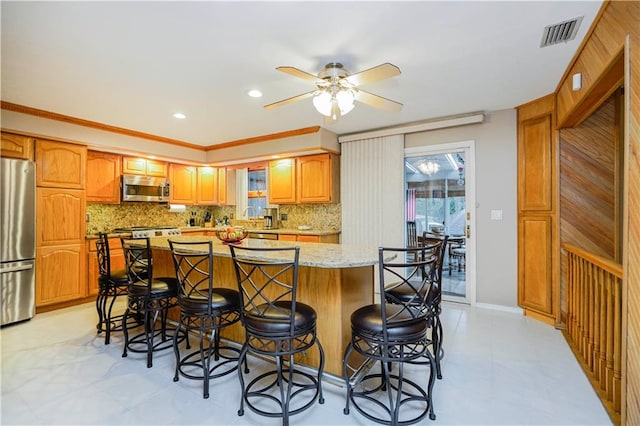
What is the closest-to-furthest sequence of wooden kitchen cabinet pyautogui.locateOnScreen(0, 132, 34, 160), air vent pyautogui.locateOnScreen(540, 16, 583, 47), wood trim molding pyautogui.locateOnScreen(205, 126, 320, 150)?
air vent pyautogui.locateOnScreen(540, 16, 583, 47) → wooden kitchen cabinet pyautogui.locateOnScreen(0, 132, 34, 160) → wood trim molding pyautogui.locateOnScreen(205, 126, 320, 150)

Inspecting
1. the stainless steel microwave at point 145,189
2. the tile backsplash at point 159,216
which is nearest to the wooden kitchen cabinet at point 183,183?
the stainless steel microwave at point 145,189

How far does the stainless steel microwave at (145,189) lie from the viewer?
4875mm

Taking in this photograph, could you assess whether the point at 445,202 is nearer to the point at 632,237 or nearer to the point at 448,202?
the point at 448,202

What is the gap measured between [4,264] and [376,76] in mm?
4312

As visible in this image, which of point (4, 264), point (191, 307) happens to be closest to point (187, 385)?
point (191, 307)

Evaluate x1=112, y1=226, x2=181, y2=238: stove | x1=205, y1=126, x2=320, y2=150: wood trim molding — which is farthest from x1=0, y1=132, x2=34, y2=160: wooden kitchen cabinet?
x1=205, y1=126, x2=320, y2=150: wood trim molding

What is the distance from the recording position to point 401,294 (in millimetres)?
2279

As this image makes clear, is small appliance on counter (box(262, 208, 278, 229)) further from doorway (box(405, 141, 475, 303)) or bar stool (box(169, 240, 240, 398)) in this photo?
bar stool (box(169, 240, 240, 398))

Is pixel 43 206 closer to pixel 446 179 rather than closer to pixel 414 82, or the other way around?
pixel 414 82

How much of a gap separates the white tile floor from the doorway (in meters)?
1.31

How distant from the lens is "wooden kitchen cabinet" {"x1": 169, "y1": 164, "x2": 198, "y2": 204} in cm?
568

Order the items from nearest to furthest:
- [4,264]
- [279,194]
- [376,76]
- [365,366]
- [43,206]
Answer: [376,76]
[365,366]
[4,264]
[43,206]
[279,194]

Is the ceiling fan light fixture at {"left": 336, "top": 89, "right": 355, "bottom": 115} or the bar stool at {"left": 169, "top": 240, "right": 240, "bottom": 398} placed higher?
the ceiling fan light fixture at {"left": 336, "top": 89, "right": 355, "bottom": 115}

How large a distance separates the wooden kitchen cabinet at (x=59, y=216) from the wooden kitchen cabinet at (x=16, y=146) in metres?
0.42
